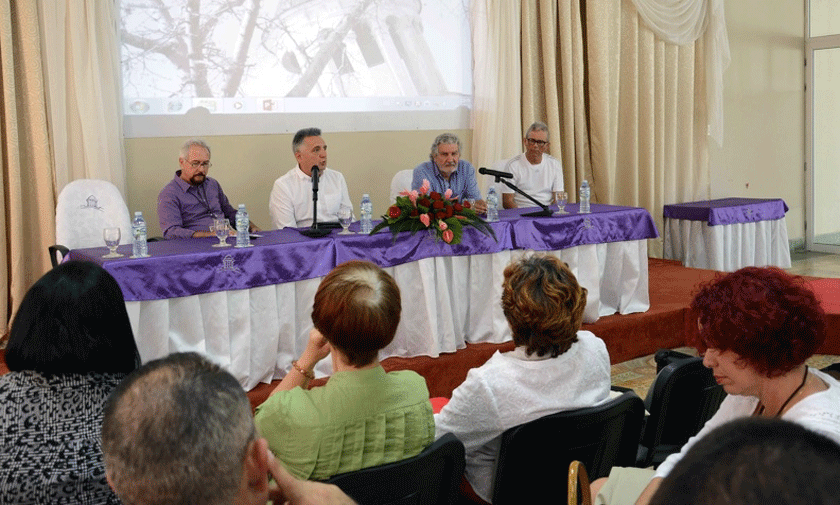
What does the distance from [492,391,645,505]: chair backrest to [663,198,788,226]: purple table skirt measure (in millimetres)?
5258

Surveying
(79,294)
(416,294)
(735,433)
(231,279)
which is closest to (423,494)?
(79,294)

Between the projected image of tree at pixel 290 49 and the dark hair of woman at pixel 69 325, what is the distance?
3993 mm

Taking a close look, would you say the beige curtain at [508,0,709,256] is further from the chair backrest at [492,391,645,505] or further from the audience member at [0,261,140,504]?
the audience member at [0,261,140,504]

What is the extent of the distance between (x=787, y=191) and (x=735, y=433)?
9242 millimetres

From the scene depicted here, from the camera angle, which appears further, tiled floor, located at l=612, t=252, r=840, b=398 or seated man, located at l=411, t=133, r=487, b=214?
seated man, located at l=411, t=133, r=487, b=214

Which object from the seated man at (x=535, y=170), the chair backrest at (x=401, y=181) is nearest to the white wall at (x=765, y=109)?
the seated man at (x=535, y=170)

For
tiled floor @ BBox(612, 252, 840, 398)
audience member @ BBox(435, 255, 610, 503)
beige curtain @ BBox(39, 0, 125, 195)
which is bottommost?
tiled floor @ BBox(612, 252, 840, 398)

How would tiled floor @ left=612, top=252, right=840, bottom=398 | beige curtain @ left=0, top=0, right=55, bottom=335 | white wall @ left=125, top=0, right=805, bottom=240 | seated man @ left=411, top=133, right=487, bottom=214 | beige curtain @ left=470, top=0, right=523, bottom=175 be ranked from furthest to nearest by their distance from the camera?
white wall @ left=125, top=0, right=805, bottom=240 → beige curtain @ left=470, top=0, right=523, bottom=175 → seated man @ left=411, top=133, right=487, bottom=214 → beige curtain @ left=0, top=0, right=55, bottom=335 → tiled floor @ left=612, top=252, right=840, bottom=398

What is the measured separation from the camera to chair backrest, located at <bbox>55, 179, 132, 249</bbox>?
4.51 meters

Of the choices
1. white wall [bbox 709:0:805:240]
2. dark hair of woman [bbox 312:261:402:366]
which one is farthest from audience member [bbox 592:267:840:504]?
white wall [bbox 709:0:805:240]

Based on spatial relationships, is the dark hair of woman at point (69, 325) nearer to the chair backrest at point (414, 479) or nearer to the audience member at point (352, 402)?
the audience member at point (352, 402)

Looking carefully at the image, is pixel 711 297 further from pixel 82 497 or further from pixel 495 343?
pixel 495 343

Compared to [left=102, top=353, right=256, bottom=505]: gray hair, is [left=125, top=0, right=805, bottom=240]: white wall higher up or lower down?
higher up

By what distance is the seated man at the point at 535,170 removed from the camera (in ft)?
19.8
